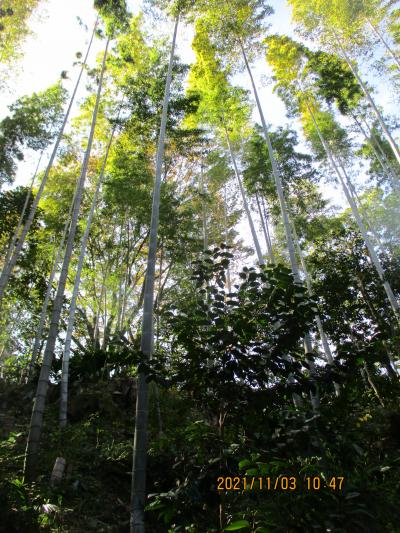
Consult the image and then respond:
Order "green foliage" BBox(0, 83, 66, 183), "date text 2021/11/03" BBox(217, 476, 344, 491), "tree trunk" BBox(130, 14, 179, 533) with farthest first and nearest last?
1. "green foliage" BBox(0, 83, 66, 183)
2. "tree trunk" BBox(130, 14, 179, 533)
3. "date text 2021/11/03" BBox(217, 476, 344, 491)

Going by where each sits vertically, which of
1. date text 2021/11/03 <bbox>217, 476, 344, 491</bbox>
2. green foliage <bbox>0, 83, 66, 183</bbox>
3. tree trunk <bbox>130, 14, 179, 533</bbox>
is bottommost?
date text 2021/11/03 <bbox>217, 476, 344, 491</bbox>

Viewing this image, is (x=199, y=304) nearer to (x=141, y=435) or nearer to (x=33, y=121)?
(x=141, y=435)

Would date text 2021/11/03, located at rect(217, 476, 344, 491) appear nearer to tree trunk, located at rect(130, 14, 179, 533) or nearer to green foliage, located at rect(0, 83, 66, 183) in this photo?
tree trunk, located at rect(130, 14, 179, 533)

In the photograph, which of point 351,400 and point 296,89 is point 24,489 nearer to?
point 351,400

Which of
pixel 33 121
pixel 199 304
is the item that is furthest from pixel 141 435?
pixel 33 121

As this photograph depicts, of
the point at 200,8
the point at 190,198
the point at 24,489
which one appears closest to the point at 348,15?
the point at 200,8

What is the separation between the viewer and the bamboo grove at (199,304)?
1.63 m

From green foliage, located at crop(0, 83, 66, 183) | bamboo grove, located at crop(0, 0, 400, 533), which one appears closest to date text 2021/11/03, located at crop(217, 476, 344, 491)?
bamboo grove, located at crop(0, 0, 400, 533)

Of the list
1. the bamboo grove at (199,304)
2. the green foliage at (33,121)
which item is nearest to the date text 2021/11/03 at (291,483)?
the bamboo grove at (199,304)

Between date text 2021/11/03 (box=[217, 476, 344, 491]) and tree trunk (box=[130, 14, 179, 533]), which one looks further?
tree trunk (box=[130, 14, 179, 533])

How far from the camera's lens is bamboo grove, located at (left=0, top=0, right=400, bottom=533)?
1.63 meters

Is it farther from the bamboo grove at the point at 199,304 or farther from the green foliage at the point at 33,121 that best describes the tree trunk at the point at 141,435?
the green foliage at the point at 33,121

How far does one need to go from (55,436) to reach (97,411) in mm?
1438

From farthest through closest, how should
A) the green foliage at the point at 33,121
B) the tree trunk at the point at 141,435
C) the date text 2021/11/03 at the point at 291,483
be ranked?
the green foliage at the point at 33,121 < the tree trunk at the point at 141,435 < the date text 2021/11/03 at the point at 291,483
